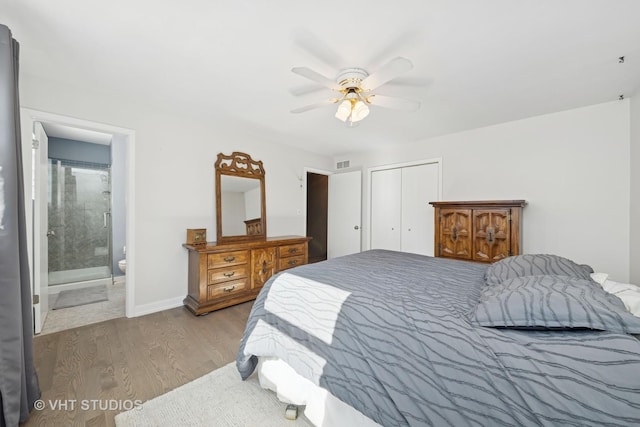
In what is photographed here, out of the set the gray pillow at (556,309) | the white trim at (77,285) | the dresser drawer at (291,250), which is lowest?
the white trim at (77,285)

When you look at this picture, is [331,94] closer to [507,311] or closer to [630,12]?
Answer: [630,12]

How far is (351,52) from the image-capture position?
5.97 ft

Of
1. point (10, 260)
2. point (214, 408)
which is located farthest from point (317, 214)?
point (10, 260)

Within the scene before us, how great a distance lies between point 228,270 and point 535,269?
2918 millimetres

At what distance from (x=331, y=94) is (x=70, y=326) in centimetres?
356

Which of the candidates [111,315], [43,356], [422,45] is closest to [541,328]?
[422,45]

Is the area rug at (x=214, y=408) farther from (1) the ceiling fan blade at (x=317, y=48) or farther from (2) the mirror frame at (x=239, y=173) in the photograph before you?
(1) the ceiling fan blade at (x=317, y=48)

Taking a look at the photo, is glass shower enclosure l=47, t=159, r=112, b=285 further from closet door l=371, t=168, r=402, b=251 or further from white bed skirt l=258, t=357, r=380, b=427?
closet door l=371, t=168, r=402, b=251

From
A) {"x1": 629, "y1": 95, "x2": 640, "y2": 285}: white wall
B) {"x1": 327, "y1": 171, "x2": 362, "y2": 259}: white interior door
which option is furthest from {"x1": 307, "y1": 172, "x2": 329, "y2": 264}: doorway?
{"x1": 629, "y1": 95, "x2": 640, "y2": 285}: white wall

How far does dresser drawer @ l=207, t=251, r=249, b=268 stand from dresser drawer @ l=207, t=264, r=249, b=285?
0.17ft

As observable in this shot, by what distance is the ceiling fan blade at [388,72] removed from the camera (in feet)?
5.20

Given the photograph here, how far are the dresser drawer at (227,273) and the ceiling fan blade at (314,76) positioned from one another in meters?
2.34

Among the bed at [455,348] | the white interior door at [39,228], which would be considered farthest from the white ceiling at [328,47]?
the bed at [455,348]

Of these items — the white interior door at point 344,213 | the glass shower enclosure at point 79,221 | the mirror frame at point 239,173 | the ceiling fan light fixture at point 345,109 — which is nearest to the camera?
the ceiling fan light fixture at point 345,109
